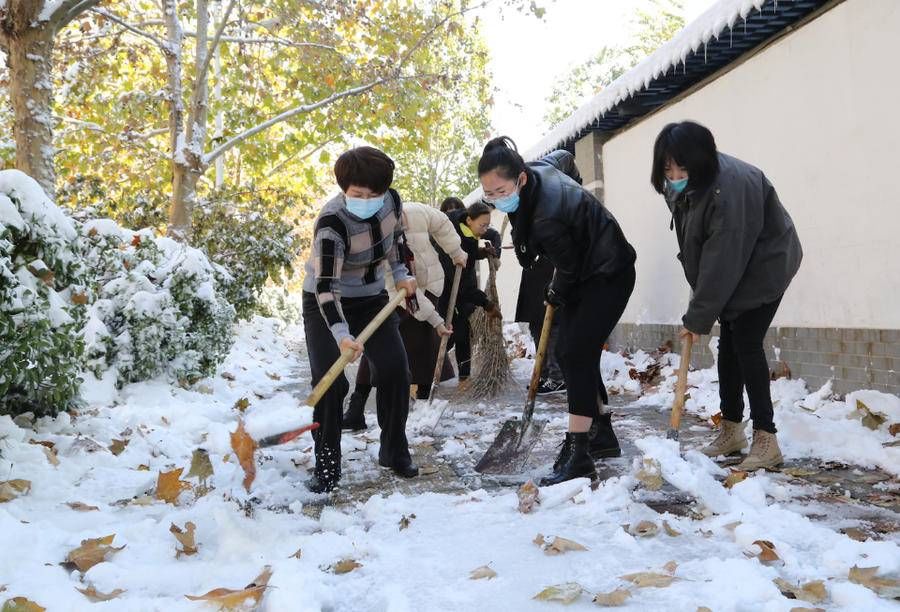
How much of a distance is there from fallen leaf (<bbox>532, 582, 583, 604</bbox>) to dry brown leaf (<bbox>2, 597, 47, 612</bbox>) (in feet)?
4.63

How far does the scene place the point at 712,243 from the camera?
3.51 m

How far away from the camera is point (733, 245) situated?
3.48 meters

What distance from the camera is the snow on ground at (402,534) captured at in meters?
2.27

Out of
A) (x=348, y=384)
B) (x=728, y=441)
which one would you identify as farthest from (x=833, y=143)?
(x=348, y=384)

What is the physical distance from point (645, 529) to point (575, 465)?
0.82 meters

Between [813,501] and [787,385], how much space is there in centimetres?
251

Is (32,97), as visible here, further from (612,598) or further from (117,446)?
(612,598)

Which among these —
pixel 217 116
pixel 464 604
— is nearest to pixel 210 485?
pixel 464 604

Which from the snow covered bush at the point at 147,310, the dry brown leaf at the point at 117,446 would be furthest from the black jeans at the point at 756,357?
the snow covered bush at the point at 147,310

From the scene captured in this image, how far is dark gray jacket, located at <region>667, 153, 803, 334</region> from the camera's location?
3484 mm

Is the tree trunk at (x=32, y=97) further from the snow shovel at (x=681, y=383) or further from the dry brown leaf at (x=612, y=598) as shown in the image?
the dry brown leaf at (x=612, y=598)

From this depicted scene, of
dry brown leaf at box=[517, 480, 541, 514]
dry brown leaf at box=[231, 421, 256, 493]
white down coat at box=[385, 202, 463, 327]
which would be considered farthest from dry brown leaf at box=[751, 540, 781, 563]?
white down coat at box=[385, 202, 463, 327]

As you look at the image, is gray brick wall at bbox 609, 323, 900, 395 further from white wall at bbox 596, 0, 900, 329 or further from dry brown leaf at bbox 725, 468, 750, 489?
dry brown leaf at bbox 725, 468, 750, 489

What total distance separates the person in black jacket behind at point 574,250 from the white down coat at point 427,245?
1.71 metres
